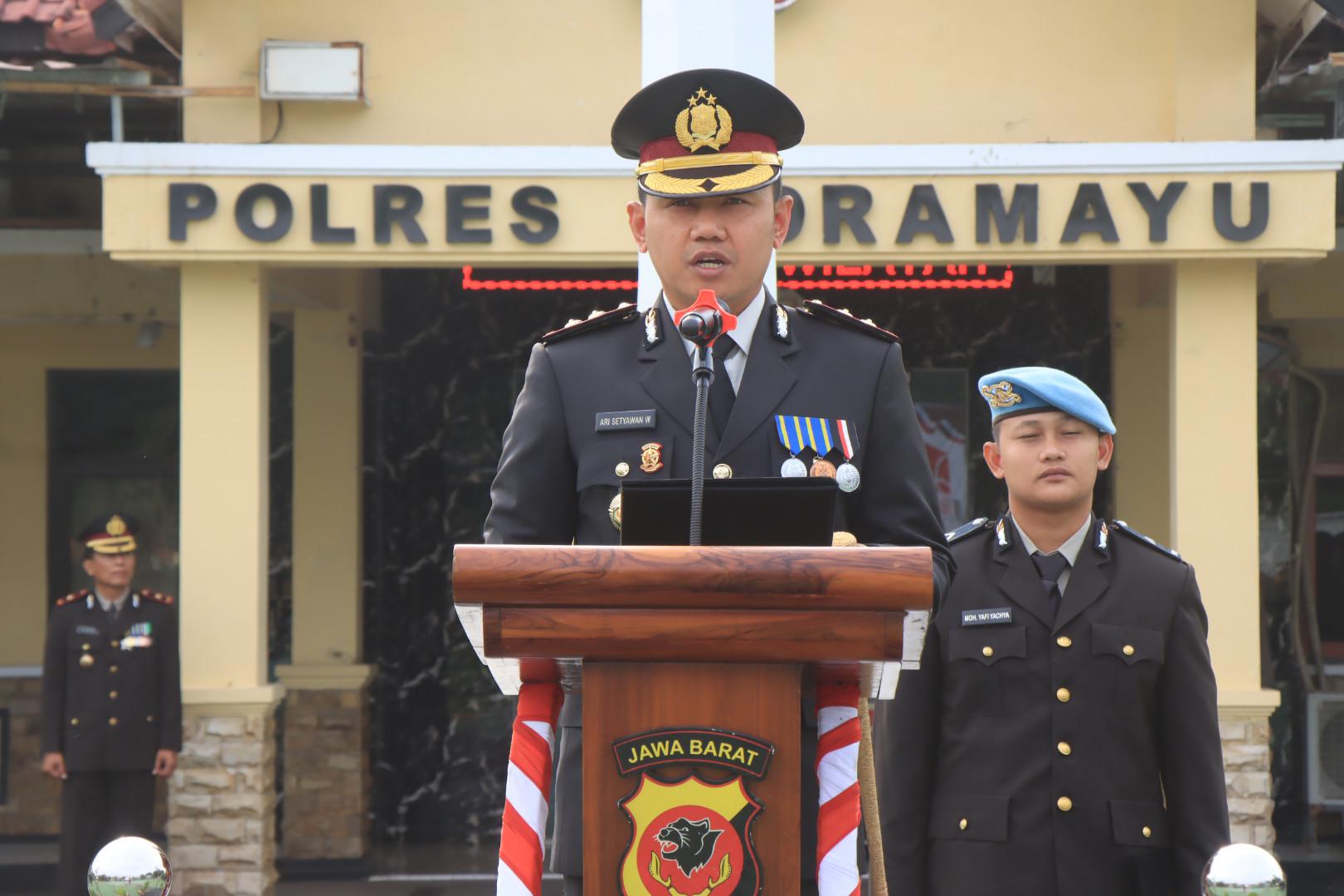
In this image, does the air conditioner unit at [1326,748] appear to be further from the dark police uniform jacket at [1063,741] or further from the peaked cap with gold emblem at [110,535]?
the dark police uniform jacket at [1063,741]

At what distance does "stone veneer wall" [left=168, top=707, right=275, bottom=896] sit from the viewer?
7.59m

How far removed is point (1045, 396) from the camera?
3.31 meters

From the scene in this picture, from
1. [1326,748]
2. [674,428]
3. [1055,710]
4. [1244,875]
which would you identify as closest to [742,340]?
[674,428]

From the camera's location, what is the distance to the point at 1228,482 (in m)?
7.46

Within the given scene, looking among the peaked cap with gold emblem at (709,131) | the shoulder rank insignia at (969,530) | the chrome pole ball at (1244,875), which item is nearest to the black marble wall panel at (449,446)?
the shoulder rank insignia at (969,530)

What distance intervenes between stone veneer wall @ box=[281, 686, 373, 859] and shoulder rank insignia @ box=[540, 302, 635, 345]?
22.9ft

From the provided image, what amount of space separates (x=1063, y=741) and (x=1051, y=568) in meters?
0.35

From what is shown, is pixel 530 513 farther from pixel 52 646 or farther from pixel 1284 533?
pixel 1284 533

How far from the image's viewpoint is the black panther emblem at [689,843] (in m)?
1.81

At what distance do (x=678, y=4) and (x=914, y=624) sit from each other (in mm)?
2152

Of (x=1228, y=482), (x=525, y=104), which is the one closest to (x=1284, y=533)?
(x=1228, y=482)

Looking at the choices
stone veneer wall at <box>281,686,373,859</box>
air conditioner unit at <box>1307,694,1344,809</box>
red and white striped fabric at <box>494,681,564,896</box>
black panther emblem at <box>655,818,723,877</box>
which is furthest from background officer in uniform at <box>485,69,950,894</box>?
air conditioner unit at <box>1307,694,1344,809</box>

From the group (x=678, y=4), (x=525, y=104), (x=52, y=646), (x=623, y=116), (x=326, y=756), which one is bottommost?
(x=326, y=756)

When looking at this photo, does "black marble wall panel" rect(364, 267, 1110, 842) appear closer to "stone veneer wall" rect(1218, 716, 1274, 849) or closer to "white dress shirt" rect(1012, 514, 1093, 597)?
"stone veneer wall" rect(1218, 716, 1274, 849)
